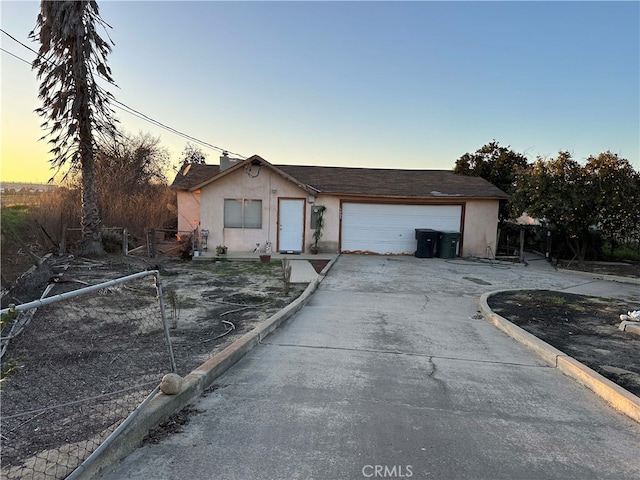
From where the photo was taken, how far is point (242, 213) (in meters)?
16.9

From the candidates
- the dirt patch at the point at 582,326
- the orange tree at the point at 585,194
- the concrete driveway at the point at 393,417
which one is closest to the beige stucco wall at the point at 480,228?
the orange tree at the point at 585,194

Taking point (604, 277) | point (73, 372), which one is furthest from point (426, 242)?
point (73, 372)

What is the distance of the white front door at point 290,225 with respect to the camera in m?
17.1

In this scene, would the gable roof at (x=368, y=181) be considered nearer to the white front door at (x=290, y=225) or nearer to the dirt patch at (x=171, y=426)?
the white front door at (x=290, y=225)

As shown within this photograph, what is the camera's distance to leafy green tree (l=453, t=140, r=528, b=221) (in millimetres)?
22844

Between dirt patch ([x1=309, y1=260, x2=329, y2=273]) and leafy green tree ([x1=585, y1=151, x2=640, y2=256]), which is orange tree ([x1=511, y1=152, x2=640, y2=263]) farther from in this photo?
dirt patch ([x1=309, y1=260, x2=329, y2=273])

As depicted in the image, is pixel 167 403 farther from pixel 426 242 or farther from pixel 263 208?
pixel 426 242

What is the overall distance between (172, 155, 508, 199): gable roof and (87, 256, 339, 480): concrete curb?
37.6 feet

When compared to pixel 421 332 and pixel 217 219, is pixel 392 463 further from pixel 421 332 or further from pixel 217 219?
pixel 217 219

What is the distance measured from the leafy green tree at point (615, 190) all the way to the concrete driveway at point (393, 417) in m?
10.8

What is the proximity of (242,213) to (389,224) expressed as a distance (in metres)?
6.29

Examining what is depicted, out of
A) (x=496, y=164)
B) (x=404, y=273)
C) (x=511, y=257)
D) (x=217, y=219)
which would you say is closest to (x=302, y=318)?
(x=404, y=273)

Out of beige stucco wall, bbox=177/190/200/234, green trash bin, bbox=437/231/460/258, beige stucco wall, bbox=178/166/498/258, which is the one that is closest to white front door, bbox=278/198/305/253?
beige stucco wall, bbox=178/166/498/258

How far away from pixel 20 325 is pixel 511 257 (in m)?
17.6
